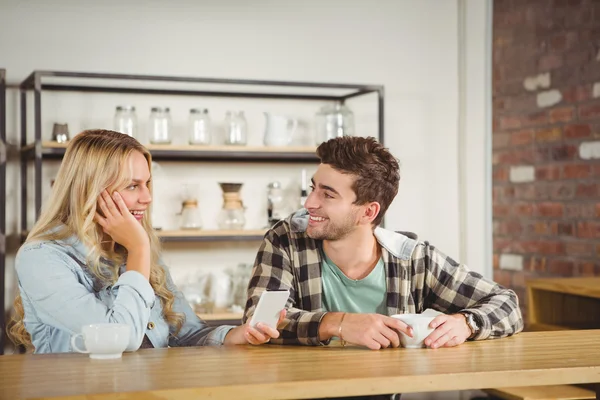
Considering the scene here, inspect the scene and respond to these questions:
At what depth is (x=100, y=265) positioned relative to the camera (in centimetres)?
219

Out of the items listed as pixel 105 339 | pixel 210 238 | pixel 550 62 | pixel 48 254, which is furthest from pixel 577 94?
pixel 105 339

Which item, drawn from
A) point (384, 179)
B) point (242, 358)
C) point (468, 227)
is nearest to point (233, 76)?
point (468, 227)

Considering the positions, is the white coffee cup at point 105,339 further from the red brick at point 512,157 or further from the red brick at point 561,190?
the red brick at point 512,157

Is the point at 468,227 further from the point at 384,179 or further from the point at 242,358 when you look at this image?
the point at 242,358

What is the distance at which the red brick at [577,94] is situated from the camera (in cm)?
390

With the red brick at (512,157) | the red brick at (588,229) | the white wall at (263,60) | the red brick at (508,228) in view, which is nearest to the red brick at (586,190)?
the red brick at (588,229)

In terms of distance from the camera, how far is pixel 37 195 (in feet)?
12.2

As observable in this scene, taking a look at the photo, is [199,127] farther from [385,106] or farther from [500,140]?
[500,140]

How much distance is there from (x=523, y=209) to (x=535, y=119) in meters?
0.45

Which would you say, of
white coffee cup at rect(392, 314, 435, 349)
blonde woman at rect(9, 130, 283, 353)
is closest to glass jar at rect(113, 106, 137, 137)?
blonde woman at rect(9, 130, 283, 353)

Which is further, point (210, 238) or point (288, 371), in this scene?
point (210, 238)

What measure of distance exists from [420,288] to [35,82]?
2.05 m

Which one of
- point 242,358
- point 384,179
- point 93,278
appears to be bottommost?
point 242,358

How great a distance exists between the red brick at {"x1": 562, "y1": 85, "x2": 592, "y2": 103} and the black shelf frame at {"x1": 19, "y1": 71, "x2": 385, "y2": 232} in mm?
847
